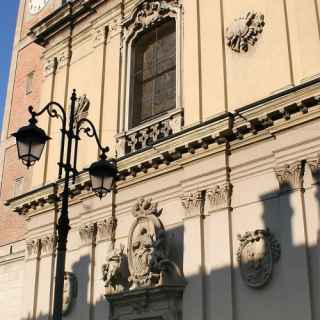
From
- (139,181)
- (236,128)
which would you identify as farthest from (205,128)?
(139,181)

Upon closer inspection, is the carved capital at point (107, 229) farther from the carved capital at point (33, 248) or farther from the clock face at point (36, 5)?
the clock face at point (36, 5)

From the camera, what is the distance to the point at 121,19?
16.2 metres

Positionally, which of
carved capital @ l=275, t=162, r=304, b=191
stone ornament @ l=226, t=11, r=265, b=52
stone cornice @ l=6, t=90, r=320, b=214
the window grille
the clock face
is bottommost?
carved capital @ l=275, t=162, r=304, b=191

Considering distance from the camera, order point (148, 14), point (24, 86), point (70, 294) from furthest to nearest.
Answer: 1. point (24, 86)
2. point (148, 14)
3. point (70, 294)

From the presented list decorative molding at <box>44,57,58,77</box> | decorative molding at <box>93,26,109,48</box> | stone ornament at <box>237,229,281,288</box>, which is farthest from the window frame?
stone ornament at <box>237,229,281,288</box>

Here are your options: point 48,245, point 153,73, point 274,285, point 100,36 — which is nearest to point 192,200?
point 274,285

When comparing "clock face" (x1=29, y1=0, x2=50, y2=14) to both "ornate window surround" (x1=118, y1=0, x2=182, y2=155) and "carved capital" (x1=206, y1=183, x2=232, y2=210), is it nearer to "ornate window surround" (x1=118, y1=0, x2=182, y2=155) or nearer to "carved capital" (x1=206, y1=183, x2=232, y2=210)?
"ornate window surround" (x1=118, y1=0, x2=182, y2=155)

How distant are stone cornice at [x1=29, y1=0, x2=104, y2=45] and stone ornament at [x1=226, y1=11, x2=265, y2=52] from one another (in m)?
5.38

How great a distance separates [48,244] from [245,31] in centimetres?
729

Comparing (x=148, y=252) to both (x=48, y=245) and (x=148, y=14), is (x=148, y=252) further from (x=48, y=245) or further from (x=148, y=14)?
(x=148, y=14)

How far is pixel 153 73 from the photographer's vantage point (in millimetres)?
15344

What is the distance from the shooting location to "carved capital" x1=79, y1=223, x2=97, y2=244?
47.4 feet

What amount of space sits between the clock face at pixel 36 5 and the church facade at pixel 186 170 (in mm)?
4249

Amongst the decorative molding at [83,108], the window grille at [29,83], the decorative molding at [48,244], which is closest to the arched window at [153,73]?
the decorative molding at [83,108]
